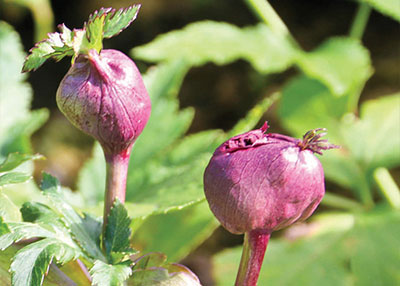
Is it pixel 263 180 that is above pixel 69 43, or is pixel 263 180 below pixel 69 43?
below

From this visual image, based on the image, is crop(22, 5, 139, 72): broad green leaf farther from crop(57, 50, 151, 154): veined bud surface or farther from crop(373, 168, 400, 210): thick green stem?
crop(373, 168, 400, 210): thick green stem

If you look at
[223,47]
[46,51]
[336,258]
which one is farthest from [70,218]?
[223,47]

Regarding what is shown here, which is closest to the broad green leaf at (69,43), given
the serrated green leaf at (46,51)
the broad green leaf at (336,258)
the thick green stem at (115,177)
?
the serrated green leaf at (46,51)

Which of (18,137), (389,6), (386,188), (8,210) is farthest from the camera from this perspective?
(386,188)

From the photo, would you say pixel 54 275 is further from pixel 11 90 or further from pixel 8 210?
pixel 11 90

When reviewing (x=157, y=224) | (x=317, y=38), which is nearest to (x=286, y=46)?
(x=157, y=224)

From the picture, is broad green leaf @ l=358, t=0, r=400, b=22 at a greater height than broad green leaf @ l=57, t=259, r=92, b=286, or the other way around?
broad green leaf @ l=57, t=259, r=92, b=286

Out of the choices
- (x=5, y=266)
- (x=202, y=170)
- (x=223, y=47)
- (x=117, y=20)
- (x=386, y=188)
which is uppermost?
(x=117, y=20)

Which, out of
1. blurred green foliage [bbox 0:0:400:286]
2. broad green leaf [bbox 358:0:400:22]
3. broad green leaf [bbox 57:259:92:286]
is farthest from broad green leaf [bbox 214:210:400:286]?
broad green leaf [bbox 57:259:92:286]
